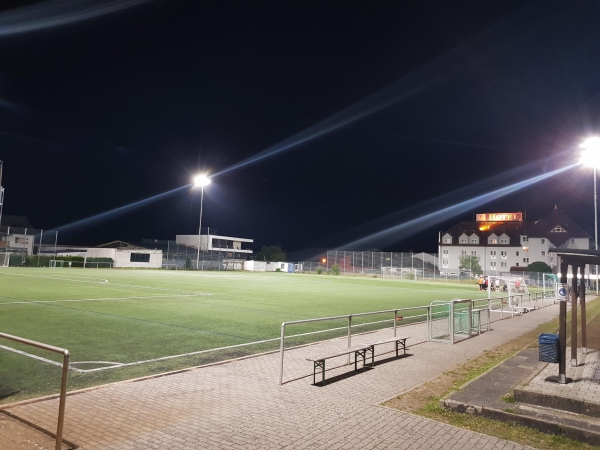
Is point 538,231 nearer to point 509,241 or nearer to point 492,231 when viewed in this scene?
point 509,241

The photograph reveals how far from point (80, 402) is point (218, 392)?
194 cm

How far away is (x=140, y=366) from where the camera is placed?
26.3ft

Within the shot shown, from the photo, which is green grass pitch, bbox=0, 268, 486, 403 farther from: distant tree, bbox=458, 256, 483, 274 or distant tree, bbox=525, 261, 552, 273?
distant tree, bbox=458, 256, 483, 274

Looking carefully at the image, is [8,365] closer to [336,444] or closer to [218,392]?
[218,392]

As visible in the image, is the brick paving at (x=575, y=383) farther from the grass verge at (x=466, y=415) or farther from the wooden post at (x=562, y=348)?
the grass verge at (x=466, y=415)

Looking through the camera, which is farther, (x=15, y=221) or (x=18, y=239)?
(x=15, y=221)

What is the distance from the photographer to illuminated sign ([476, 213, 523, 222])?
10019cm

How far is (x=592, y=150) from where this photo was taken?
24.7 metres

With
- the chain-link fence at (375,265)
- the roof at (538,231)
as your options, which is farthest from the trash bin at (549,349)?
the roof at (538,231)

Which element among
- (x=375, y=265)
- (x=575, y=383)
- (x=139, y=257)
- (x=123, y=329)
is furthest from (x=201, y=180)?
(x=575, y=383)

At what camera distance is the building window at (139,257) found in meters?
65.9

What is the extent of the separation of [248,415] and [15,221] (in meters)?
103

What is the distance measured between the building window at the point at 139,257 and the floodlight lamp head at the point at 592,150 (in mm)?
60269

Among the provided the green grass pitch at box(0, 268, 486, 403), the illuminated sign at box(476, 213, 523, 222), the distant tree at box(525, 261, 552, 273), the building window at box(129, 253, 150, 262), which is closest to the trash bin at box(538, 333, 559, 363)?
the green grass pitch at box(0, 268, 486, 403)
